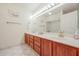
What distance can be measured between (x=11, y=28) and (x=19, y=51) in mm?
420

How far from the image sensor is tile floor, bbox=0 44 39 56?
73.3 inches

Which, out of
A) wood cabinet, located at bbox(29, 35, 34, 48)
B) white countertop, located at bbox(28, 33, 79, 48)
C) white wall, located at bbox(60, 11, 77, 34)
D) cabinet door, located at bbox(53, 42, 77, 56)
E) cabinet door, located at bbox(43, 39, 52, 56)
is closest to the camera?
cabinet door, located at bbox(53, 42, 77, 56)

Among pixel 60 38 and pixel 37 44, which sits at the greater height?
pixel 60 38

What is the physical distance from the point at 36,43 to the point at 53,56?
17.8 inches

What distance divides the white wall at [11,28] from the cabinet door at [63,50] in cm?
59

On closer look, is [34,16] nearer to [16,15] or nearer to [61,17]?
[16,15]

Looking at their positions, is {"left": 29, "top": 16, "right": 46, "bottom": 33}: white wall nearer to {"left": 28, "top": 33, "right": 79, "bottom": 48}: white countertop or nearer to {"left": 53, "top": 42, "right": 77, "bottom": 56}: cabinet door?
{"left": 28, "top": 33, "right": 79, "bottom": 48}: white countertop

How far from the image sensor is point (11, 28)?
1.91 meters

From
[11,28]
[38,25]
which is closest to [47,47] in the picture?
[38,25]

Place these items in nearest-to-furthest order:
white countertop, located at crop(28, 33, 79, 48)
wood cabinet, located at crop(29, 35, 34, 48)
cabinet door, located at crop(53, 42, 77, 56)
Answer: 1. cabinet door, located at crop(53, 42, 77, 56)
2. white countertop, located at crop(28, 33, 79, 48)
3. wood cabinet, located at crop(29, 35, 34, 48)

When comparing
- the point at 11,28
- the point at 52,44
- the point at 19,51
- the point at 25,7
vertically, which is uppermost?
the point at 25,7

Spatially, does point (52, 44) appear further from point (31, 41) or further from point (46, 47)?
point (31, 41)

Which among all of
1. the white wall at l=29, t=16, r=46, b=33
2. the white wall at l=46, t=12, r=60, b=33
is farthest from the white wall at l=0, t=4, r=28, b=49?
the white wall at l=46, t=12, r=60, b=33

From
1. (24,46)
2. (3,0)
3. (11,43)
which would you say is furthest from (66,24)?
(3,0)
